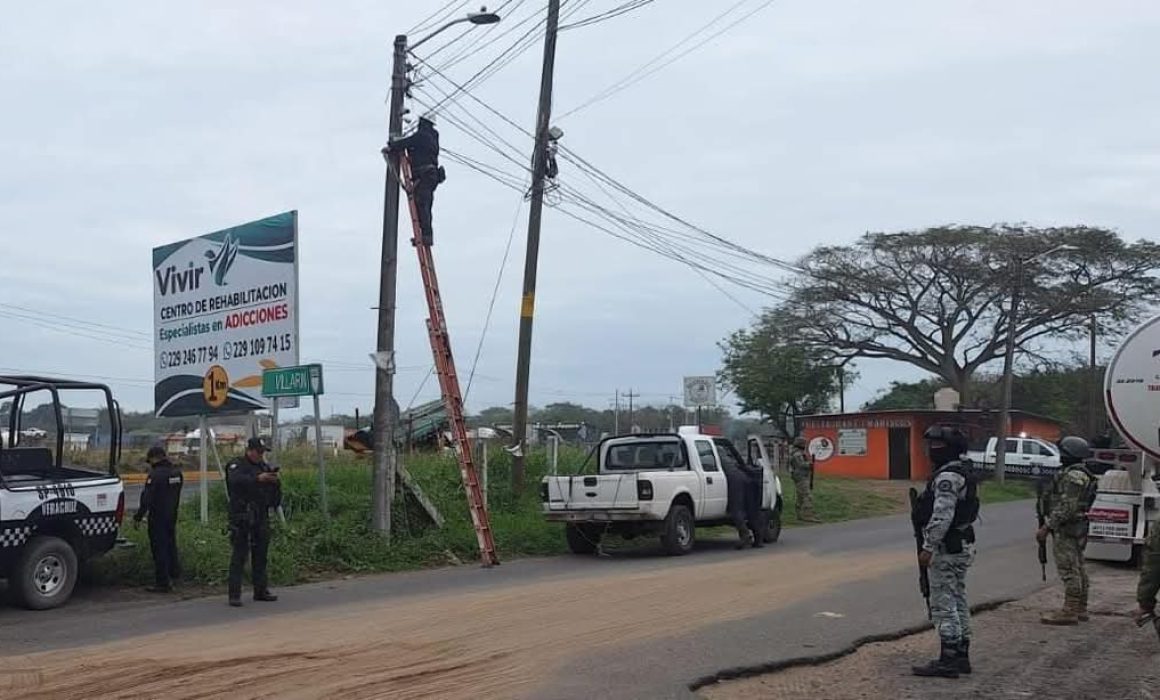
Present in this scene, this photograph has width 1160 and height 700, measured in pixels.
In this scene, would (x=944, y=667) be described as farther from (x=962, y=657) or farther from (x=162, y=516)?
(x=162, y=516)

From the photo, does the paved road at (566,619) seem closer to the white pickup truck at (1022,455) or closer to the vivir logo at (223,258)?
the vivir logo at (223,258)

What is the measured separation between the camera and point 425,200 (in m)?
16.8

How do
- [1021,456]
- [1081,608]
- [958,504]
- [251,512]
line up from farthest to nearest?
[1021,456] < [251,512] < [1081,608] < [958,504]

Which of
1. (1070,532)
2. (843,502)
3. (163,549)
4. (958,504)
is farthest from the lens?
(843,502)

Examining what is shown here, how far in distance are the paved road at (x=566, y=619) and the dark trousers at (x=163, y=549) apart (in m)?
0.61

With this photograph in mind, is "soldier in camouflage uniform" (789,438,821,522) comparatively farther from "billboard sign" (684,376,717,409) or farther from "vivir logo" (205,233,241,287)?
"vivir logo" (205,233,241,287)

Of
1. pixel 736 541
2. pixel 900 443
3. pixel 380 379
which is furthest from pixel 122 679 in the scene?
pixel 900 443

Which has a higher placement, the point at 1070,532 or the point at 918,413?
the point at 918,413

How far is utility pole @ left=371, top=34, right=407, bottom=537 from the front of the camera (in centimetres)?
1616

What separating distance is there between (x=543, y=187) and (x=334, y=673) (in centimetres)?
1285

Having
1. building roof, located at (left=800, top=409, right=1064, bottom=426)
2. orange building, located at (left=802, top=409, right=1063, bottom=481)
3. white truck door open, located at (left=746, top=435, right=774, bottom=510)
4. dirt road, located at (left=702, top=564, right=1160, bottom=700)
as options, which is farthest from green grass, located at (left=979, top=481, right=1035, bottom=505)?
dirt road, located at (left=702, top=564, right=1160, bottom=700)

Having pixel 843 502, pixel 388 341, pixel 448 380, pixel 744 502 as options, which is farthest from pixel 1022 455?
pixel 388 341

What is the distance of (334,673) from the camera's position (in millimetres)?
8031

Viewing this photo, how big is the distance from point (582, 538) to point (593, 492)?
3.18 ft
